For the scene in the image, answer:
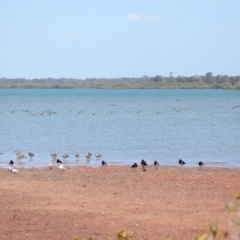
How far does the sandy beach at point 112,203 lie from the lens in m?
10.3

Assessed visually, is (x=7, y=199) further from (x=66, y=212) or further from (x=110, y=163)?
(x=110, y=163)

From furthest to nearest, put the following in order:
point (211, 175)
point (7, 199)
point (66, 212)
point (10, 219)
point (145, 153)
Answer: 1. point (145, 153)
2. point (211, 175)
3. point (7, 199)
4. point (66, 212)
5. point (10, 219)

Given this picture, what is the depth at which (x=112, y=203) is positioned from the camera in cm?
1271

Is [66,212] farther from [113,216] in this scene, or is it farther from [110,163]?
[110,163]

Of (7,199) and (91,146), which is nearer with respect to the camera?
(7,199)

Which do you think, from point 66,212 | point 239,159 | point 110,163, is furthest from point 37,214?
point 239,159

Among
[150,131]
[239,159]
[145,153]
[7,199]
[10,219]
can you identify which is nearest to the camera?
[10,219]

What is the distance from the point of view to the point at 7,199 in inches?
511

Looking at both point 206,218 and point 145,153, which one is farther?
point 145,153

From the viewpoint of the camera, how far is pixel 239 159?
24344 mm

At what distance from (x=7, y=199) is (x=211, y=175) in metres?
6.77

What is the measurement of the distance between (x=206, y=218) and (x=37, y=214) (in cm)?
298

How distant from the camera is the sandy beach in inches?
406

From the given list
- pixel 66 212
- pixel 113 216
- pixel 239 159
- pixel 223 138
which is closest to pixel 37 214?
pixel 66 212
